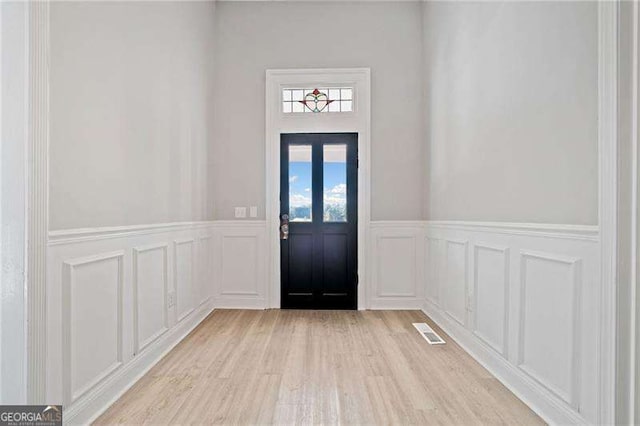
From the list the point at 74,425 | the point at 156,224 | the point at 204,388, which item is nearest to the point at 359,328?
the point at 204,388

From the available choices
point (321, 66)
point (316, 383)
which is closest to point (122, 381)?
point (316, 383)

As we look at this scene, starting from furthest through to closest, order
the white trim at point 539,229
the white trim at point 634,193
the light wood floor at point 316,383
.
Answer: the light wood floor at point 316,383, the white trim at point 539,229, the white trim at point 634,193

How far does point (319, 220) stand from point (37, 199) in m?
2.79

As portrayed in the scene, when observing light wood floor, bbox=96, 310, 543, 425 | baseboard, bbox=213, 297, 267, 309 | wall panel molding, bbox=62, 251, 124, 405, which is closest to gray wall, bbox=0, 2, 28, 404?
wall panel molding, bbox=62, 251, 124, 405

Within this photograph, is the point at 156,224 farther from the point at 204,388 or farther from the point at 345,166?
the point at 345,166

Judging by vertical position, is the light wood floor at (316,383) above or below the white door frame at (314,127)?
below

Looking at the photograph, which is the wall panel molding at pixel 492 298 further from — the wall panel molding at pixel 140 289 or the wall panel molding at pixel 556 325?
the wall panel molding at pixel 140 289

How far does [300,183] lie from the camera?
4031mm

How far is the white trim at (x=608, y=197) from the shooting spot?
1.34 meters

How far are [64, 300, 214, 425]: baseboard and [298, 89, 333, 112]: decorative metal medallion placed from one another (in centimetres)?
253

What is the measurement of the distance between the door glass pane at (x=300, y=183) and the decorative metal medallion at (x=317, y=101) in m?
0.44

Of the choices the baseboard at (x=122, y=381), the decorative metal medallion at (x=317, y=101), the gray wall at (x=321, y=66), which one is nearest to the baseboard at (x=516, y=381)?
the gray wall at (x=321, y=66)

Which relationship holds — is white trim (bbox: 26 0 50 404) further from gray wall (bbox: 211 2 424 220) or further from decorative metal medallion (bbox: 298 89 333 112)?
decorative metal medallion (bbox: 298 89 333 112)

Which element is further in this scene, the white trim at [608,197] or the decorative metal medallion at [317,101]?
the decorative metal medallion at [317,101]
